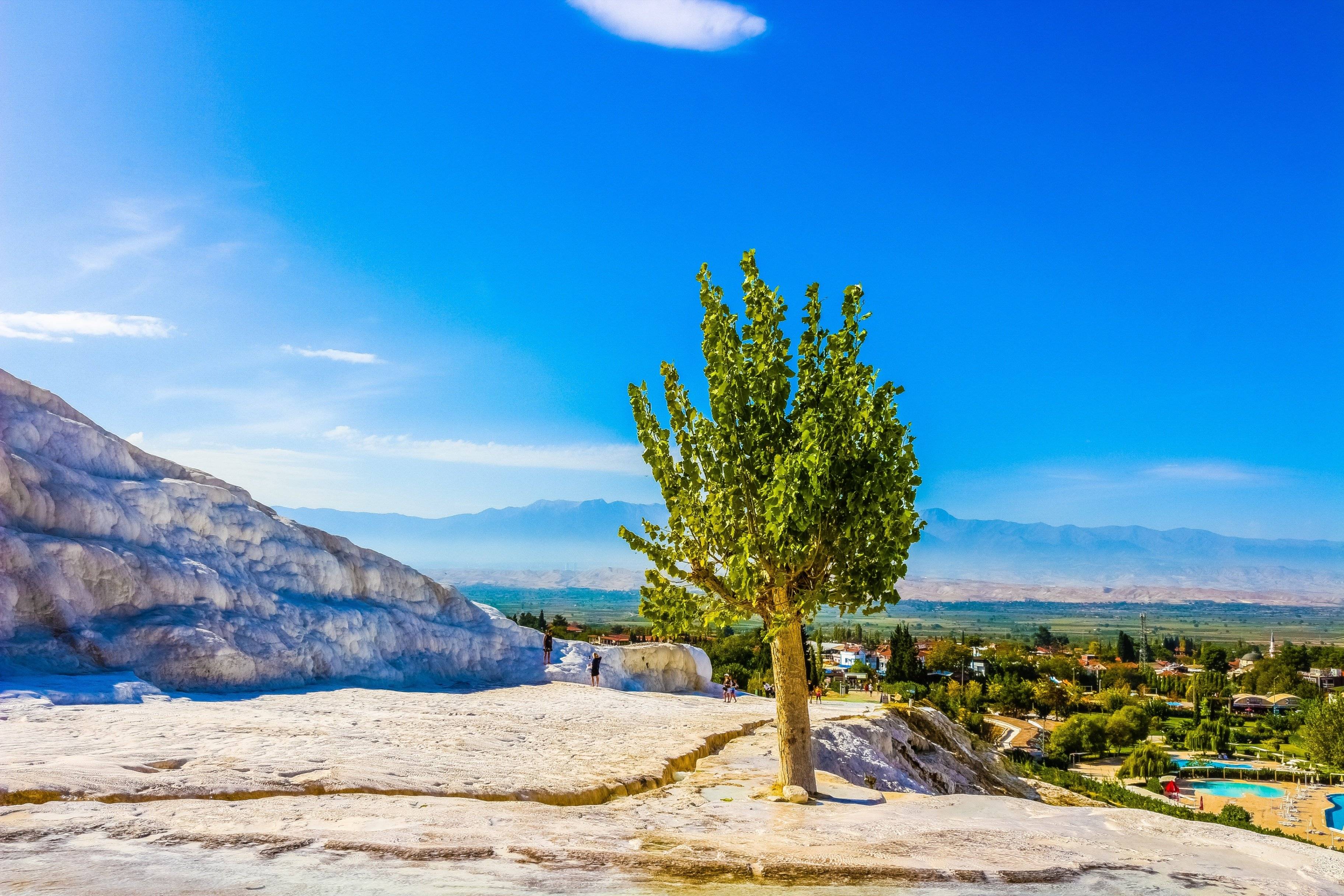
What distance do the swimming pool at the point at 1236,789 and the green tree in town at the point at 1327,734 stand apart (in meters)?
3.49

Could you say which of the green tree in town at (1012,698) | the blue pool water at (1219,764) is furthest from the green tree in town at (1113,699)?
the blue pool water at (1219,764)

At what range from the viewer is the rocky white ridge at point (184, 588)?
712 inches

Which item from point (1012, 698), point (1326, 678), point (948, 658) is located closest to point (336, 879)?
point (1012, 698)

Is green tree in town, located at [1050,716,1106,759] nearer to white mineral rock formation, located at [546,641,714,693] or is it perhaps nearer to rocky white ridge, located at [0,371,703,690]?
white mineral rock formation, located at [546,641,714,693]

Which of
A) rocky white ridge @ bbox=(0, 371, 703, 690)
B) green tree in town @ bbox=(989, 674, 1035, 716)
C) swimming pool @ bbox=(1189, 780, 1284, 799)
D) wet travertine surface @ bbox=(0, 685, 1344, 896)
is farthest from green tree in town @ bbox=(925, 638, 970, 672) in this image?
wet travertine surface @ bbox=(0, 685, 1344, 896)

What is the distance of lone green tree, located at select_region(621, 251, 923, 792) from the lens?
1270 cm

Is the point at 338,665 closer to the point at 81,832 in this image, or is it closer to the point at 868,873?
the point at 81,832

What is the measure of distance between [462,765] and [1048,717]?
94.0 metres

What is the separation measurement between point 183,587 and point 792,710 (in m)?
15.0

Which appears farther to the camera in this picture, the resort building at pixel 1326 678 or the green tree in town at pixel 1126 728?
the resort building at pixel 1326 678

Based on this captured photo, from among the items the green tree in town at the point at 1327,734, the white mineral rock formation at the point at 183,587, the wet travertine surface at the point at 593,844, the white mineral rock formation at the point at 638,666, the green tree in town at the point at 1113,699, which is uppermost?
the white mineral rock formation at the point at 183,587

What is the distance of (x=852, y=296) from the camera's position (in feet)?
44.1

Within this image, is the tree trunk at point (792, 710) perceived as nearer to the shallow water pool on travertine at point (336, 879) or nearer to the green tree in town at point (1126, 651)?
the shallow water pool on travertine at point (336, 879)

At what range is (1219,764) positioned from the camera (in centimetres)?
6819
